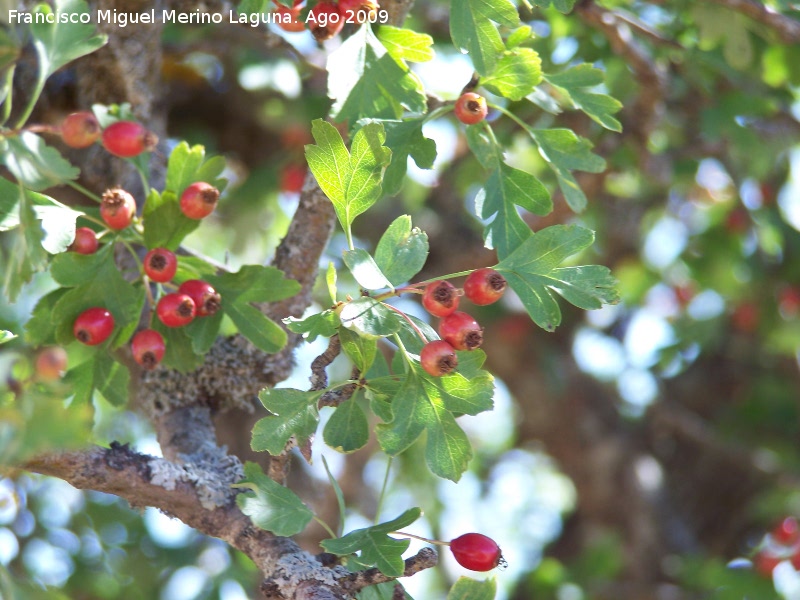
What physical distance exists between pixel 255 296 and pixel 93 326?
12.3 inches

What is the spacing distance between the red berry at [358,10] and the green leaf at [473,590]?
1050mm

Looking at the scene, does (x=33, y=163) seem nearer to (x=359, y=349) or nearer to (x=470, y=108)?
(x=359, y=349)

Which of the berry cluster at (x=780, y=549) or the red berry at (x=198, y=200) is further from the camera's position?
the berry cluster at (x=780, y=549)

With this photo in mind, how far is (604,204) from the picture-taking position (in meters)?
4.44

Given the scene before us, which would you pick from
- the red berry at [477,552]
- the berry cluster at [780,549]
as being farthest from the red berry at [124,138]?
the berry cluster at [780,549]

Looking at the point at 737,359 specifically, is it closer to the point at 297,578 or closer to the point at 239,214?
the point at 239,214

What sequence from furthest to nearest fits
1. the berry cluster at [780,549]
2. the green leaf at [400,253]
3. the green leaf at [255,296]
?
the berry cluster at [780,549]
the green leaf at [255,296]
the green leaf at [400,253]

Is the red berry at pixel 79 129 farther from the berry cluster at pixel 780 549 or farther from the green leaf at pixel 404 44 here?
the berry cluster at pixel 780 549

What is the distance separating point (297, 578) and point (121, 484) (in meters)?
0.38

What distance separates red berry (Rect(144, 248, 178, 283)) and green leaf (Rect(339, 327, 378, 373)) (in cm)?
46

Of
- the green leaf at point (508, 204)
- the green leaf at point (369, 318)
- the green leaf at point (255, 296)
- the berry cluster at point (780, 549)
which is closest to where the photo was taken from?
the green leaf at point (369, 318)

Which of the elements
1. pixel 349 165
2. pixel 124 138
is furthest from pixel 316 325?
pixel 124 138

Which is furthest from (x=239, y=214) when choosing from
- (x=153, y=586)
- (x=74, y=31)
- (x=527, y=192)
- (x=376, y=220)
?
(x=527, y=192)

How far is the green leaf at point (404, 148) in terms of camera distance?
1669mm
